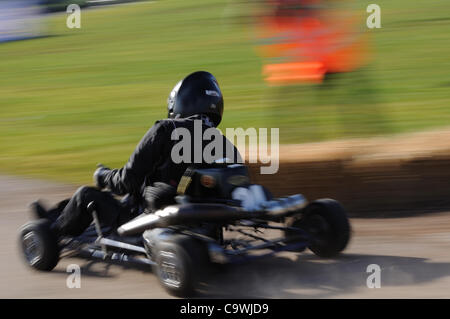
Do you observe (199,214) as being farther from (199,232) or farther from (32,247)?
(32,247)

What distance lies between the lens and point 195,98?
569 cm

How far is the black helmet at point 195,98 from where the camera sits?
18.7 ft

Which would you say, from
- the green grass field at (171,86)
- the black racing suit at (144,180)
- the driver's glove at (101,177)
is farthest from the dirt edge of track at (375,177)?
the green grass field at (171,86)

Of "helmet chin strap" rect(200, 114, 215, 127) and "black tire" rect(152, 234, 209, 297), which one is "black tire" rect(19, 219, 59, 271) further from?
"helmet chin strap" rect(200, 114, 215, 127)

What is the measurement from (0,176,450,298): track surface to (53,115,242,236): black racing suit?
399mm

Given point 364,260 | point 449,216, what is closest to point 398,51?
point 449,216

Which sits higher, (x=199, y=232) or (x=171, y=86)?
(x=171, y=86)

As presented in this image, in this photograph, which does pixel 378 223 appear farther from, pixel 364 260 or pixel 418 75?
pixel 418 75

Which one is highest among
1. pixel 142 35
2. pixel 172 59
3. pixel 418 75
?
pixel 142 35

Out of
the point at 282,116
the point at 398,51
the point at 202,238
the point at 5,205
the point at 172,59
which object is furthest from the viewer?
the point at 172,59

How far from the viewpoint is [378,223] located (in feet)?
22.8

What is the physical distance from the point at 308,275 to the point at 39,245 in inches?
79.3

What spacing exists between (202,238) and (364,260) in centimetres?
138

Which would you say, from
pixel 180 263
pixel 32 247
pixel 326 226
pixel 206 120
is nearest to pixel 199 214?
pixel 180 263
